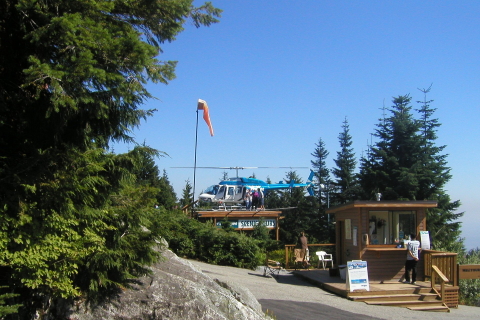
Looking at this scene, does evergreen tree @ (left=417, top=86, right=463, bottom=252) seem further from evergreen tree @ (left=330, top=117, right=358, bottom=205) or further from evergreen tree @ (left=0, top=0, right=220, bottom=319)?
evergreen tree @ (left=0, top=0, right=220, bottom=319)

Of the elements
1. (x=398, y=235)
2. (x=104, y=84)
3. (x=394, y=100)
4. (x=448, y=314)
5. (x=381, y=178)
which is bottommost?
(x=448, y=314)

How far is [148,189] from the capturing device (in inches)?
285

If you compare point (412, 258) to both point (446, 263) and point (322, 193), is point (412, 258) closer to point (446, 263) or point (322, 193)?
point (446, 263)

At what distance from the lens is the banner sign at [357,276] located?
14.7 m

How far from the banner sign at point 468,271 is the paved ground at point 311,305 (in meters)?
1.03

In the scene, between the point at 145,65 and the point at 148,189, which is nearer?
the point at 145,65

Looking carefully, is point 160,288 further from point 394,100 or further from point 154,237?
point 394,100

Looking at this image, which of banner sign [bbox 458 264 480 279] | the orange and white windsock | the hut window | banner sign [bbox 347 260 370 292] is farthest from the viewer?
the orange and white windsock

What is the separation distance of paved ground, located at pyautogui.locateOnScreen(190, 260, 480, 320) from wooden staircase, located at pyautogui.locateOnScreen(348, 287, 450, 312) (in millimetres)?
368

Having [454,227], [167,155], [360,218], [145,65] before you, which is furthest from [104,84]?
[454,227]

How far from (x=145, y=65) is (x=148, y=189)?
188 cm

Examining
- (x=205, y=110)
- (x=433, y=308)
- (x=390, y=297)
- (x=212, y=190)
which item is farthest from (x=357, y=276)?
(x=212, y=190)

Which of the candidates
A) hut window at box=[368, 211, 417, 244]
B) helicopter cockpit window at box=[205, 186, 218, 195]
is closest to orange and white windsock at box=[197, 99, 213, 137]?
hut window at box=[368, 211, 417, 244]

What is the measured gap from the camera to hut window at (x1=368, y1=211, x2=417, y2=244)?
16781mm
